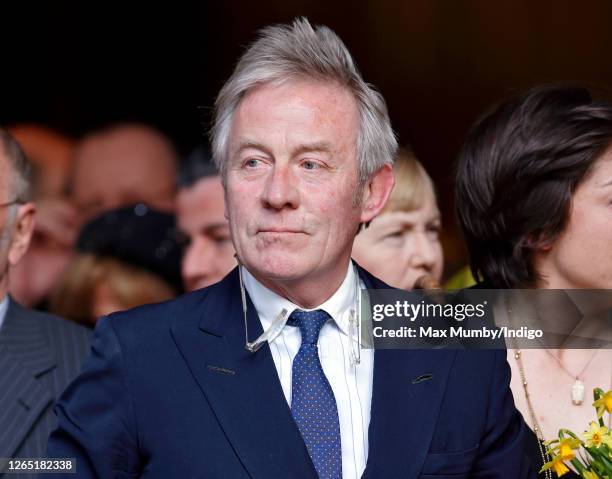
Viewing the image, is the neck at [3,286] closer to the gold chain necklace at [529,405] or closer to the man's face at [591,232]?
the gold chain necklace at [529,405]

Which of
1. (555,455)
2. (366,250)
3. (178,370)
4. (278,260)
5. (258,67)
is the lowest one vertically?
(555,455)

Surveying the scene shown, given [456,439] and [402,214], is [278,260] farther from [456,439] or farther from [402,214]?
[402,214]

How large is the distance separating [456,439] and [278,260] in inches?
22.0

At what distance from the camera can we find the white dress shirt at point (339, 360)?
2547mm

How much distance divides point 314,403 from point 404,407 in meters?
0.20

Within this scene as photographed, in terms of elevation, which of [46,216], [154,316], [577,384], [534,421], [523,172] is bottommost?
[534,421]

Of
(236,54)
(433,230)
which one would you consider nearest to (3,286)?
(433,230)

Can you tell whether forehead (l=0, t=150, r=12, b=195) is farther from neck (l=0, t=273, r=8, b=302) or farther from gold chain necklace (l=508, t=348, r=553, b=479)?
gold chain necklace (l=508, t=348, r=553, b=479)

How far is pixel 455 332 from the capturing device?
284 centimetres

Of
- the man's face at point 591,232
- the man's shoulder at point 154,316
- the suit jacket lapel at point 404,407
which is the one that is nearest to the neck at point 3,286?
the man's shoulder at point 154,316

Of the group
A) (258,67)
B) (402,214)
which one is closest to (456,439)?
(258,67)

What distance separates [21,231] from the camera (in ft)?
11.0

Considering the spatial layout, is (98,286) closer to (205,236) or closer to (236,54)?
(205,236)

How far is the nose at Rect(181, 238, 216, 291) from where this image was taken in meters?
4.34
